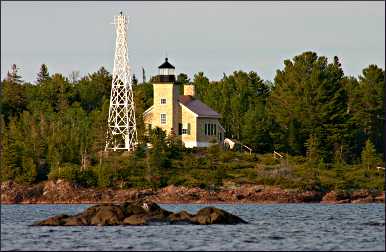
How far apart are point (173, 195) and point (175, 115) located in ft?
50.2

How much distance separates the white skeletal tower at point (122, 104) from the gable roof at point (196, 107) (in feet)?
19.9

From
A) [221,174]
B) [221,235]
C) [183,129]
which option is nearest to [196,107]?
[183,129]

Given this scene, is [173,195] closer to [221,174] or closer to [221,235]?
[221,174]

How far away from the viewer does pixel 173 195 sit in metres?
88.6

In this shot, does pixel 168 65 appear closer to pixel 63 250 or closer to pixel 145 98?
pixel 145 98

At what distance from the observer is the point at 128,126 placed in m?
98.1

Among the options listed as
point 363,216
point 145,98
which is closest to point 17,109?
point 145,98

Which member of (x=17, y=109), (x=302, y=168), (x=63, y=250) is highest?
(x=17, y=109)

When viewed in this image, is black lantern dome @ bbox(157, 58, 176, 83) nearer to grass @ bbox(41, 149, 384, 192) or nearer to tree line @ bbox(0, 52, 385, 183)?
tree line @ bbox(0, 52, 385, 183)

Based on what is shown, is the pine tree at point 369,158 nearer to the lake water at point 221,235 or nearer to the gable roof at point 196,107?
the gable roof at point 196,107

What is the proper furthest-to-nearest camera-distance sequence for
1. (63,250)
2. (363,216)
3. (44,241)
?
(363,216) < (44,241) < (63,250)

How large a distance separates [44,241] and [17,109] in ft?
224

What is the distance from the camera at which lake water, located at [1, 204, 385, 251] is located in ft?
154

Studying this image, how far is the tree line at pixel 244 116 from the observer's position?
9662cm
